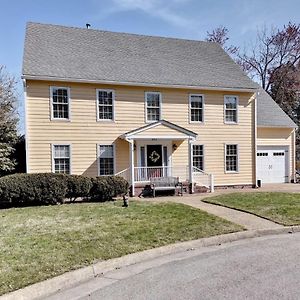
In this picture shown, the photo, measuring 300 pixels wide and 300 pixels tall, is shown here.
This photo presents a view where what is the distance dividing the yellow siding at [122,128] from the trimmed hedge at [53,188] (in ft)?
10.9

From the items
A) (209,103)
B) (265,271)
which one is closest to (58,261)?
(265,271)

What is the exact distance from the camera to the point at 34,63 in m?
17.2

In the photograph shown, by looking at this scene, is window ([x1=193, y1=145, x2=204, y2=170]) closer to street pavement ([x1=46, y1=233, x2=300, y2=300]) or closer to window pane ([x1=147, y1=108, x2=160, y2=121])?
window pane ([x1=147, y1=108, x2=160, y2=121])

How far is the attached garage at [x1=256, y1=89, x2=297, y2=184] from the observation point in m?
22.1

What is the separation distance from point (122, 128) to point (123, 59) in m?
4.37

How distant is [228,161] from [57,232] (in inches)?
547

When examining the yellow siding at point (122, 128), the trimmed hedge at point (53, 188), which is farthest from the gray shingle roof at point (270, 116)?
the trimmed hedge at point (53, 188)

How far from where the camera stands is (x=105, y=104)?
1795 cm

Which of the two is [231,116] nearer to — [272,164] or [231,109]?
[231,109]

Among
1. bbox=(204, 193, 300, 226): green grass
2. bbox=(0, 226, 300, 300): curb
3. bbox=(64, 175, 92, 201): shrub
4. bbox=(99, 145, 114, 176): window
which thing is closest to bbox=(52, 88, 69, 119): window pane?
bbox=(99, 145, 114, 176): window

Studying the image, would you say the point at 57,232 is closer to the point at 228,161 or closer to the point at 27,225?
the point at 27,225

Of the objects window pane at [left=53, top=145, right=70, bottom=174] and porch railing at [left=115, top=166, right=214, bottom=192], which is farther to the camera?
porch railing at [left=115, top=166, right=214, bottom=192]

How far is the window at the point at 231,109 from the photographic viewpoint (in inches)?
789

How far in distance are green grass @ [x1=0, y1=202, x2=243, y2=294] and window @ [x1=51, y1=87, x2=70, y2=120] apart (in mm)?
6438
